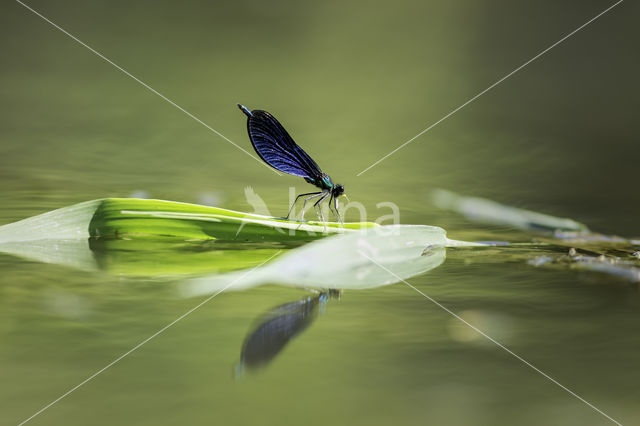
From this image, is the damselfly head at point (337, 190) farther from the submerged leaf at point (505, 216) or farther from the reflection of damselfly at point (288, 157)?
the submerged leaf at point (505, 216)

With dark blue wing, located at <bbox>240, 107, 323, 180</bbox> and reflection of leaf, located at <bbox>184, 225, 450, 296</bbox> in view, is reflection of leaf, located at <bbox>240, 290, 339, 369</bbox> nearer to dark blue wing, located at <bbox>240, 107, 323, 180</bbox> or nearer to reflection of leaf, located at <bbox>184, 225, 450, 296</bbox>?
reflection of leaf, located at <bbox>184, 225, 450, 296</bbox>

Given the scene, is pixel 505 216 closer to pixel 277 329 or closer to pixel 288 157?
pixel 288 157

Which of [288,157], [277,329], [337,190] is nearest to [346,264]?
[277,329]

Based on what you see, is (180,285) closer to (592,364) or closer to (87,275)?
(87,275)

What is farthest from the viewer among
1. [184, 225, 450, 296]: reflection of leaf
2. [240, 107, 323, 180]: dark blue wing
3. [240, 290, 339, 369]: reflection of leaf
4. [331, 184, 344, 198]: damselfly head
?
→ [331, 184, 344, 198]: damselfly head

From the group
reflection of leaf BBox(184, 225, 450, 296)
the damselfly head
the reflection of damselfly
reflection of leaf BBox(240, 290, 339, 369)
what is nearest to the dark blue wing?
the reflection of damselfly

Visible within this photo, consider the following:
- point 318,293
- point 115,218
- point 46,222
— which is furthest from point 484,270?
point 46,222
